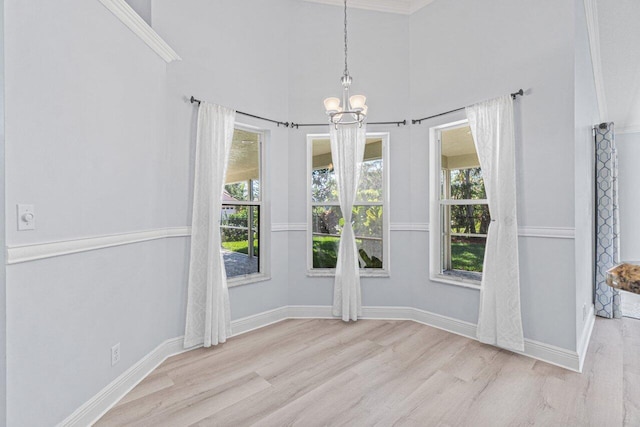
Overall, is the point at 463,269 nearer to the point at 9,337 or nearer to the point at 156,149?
the point at 156,149

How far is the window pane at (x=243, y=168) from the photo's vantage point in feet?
10.5

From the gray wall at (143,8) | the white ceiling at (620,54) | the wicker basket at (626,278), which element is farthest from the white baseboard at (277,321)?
the white ceiling at (620,54)

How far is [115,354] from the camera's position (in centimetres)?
202

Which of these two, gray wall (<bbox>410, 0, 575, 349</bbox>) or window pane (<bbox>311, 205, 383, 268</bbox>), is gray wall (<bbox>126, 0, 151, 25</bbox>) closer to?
window pane (<bbox>311, 205, 383, 268</bbox>)

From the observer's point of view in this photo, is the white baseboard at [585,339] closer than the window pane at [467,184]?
Yes

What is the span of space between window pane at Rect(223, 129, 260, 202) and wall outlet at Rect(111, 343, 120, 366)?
5.13 feet

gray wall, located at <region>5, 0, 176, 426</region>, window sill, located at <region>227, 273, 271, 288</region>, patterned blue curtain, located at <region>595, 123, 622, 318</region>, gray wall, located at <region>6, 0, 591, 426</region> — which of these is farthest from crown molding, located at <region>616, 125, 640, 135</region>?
gray wall, located at <region>5, 0, 176, 426</region>

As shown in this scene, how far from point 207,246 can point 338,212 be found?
1.55 metres

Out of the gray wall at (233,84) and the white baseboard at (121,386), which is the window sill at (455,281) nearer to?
the gray wall at (233,84)

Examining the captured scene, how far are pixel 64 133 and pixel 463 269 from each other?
3.50 m

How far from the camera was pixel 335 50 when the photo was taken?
3.46 meters

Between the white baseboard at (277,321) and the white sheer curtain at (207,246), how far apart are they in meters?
0.23

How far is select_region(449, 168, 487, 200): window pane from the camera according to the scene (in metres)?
3.03

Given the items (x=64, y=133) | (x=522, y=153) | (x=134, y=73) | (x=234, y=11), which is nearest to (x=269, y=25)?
(x=234, y=11)
